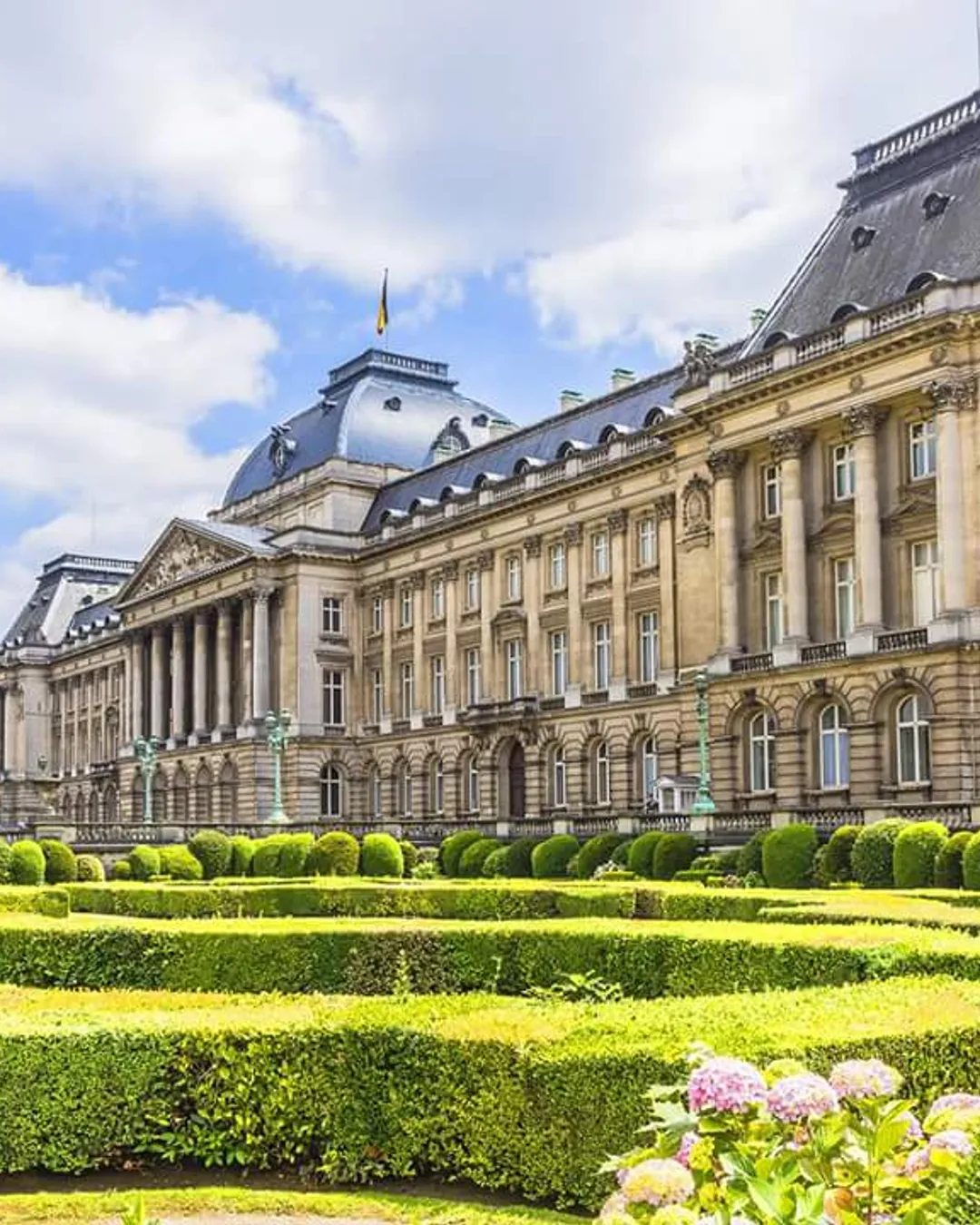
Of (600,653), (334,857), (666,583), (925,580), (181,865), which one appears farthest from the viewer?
(600,653)

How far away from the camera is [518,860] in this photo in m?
49.7

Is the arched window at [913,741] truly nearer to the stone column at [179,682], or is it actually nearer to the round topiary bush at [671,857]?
the round topiary bush at [671,857]

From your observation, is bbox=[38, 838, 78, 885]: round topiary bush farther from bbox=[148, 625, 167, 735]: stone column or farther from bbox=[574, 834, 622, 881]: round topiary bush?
bbox=[148, 625, 167, 735]: stone column

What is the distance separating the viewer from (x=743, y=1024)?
10023 mm

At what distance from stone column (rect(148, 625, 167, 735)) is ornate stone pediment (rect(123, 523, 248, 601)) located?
2.71 meters

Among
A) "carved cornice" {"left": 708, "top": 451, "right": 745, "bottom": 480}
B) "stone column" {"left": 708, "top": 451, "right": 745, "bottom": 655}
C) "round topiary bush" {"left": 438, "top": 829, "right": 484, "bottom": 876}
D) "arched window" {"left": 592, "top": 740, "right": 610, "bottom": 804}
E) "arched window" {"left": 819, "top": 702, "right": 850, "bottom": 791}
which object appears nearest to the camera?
"arched window" {"left": 819, "top": 702, "right": 850, "bottom": 791}

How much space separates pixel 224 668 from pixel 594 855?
44.5m

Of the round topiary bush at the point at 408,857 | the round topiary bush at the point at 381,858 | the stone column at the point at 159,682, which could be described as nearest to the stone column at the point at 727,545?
the round topiary bush at the point at 408,857

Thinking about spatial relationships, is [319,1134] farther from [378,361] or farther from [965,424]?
[378,361]

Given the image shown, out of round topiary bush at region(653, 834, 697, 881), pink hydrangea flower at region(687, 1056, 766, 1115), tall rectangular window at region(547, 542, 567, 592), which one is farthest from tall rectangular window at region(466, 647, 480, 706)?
pink hydrangea flower at region(687, 1056, 766, 1115)

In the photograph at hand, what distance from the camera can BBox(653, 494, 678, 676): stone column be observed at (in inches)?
2431

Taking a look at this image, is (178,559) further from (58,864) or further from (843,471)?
(843,471)

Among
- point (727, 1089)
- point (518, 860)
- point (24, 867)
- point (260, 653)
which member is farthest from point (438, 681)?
point (727, 1089)

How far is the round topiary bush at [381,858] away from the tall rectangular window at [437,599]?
3029 cm
